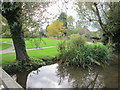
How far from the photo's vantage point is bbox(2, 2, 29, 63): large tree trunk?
10.2ft

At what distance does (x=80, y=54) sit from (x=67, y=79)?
135cm

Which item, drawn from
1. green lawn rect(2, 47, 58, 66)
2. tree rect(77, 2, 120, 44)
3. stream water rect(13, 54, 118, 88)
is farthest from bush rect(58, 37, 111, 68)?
tree rect(77, 2, 120, 44)

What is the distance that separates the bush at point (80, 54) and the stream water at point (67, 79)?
34 cm

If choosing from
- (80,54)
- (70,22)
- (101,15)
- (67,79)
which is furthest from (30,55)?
(101,15)

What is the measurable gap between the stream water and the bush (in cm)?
34

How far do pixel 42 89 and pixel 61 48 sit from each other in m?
2.60

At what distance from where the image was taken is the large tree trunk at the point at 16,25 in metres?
3.11

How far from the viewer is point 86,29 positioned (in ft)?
23.2

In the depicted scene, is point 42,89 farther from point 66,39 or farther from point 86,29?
point 86,29

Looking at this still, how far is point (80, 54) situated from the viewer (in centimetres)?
410

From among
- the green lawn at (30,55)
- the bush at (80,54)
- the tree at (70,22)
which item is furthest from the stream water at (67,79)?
the tree at (70,22)

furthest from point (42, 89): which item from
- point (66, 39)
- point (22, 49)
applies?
point (66, 39)

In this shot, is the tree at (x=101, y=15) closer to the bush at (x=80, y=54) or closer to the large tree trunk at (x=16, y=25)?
the bush at (x=80, y=54)

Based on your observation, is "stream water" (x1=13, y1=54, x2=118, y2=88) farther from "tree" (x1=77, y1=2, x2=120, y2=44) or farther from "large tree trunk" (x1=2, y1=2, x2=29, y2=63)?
"tree" (x1=77, y1=2, x2=120, y2=44)
